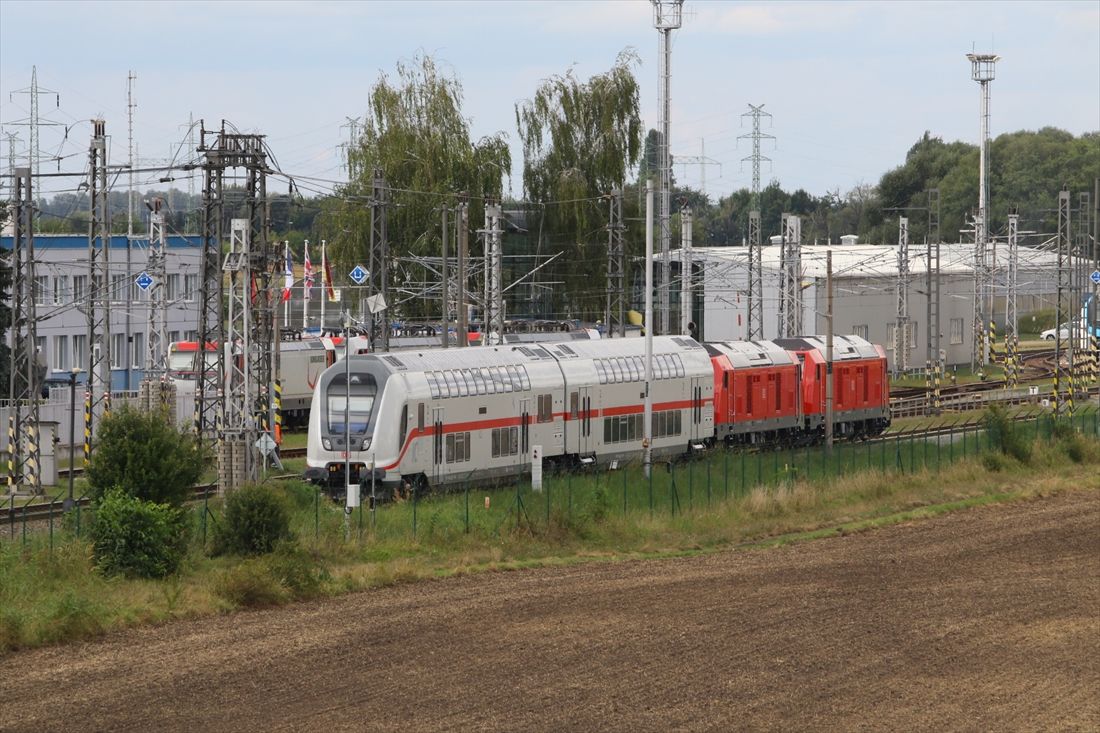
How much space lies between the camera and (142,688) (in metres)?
20.9

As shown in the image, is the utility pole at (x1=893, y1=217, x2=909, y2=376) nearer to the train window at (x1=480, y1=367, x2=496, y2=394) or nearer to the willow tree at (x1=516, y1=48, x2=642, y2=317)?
the willow tree at (x1=516, y1=48, x2=642, y2=317)

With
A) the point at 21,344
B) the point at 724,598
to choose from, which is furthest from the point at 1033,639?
the point at 21,344

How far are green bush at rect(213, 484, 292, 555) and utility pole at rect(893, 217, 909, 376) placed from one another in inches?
2174

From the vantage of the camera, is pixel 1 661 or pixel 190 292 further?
pixel 190 292

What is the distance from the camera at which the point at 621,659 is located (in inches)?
922

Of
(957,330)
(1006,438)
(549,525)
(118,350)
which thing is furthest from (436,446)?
(957,330)

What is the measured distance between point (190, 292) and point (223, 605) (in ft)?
198

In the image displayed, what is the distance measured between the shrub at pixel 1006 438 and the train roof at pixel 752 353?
7.76m

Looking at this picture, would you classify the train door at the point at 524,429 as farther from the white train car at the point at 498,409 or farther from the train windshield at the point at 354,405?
the train windshield at the point at 354,405

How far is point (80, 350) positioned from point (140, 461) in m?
47.8

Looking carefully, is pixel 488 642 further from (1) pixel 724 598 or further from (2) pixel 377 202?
(2) pixel 377 202

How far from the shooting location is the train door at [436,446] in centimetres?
3891

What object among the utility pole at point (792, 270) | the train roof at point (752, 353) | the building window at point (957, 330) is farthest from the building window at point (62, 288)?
the building window at point (957, 330)

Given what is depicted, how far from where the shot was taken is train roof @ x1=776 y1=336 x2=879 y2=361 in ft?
187
